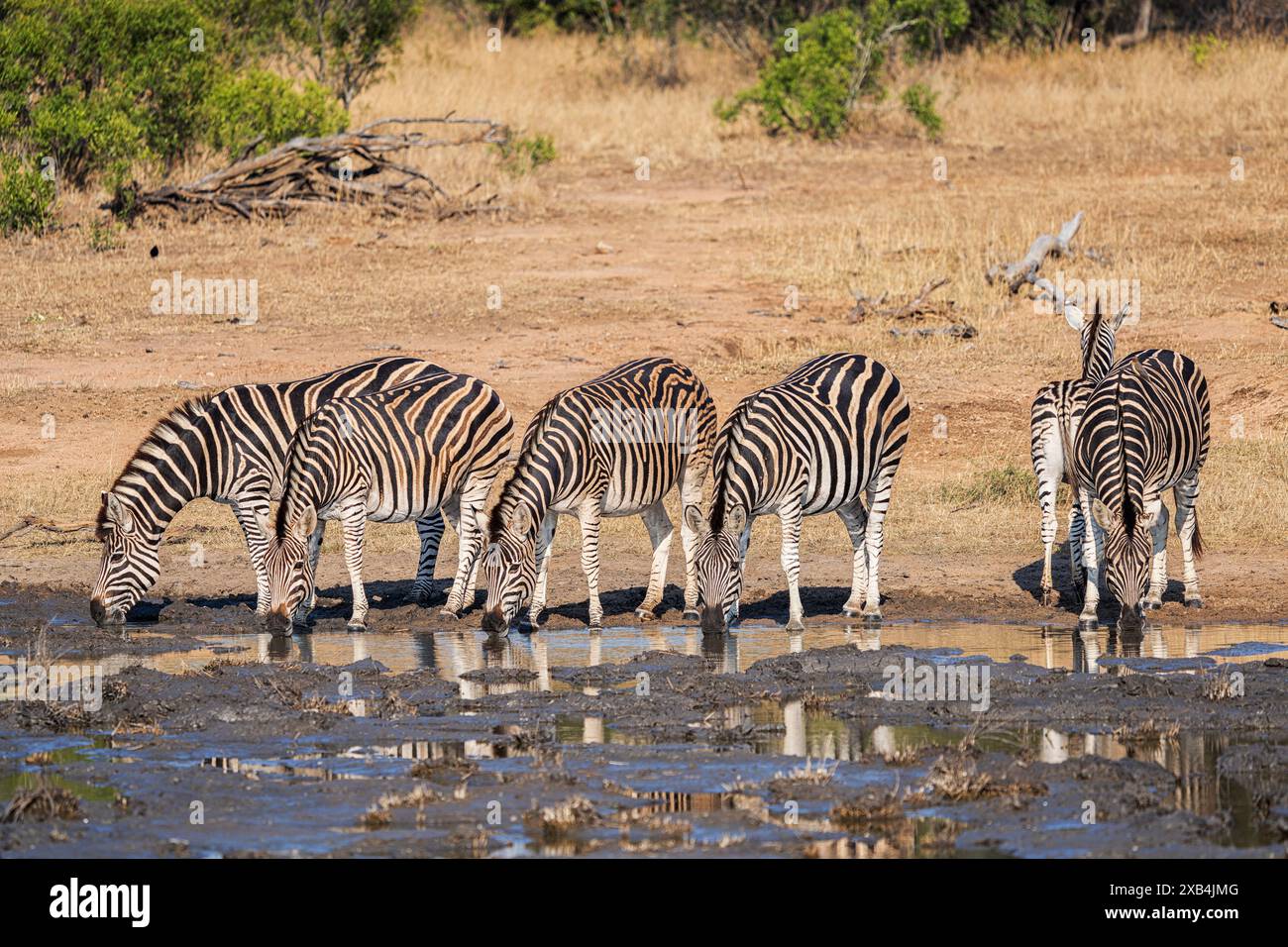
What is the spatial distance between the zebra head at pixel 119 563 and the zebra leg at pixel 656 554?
342 centimetres

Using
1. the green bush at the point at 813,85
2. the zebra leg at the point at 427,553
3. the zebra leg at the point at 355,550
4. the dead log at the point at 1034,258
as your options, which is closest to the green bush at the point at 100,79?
the green bush at the point at 813,85

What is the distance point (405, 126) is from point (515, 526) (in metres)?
19.4

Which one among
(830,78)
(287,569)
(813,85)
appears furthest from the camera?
(813,85)

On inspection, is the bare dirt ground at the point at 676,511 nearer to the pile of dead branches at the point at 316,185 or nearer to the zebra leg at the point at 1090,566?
the zebra leg at the point at 1090,566

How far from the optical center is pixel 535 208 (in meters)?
26.8

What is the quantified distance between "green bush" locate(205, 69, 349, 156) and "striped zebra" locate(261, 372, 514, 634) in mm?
13915

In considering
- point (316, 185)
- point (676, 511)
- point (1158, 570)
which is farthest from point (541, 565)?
point (316, 185)

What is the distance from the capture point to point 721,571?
1232 centimetres

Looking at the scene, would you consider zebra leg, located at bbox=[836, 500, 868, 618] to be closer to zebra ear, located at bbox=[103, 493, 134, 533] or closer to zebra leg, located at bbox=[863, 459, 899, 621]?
zebra leg, located at bbox=[863, 459, 899, 621]

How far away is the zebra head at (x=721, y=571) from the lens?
12.3 meters

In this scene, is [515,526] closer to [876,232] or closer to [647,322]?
[647,322]

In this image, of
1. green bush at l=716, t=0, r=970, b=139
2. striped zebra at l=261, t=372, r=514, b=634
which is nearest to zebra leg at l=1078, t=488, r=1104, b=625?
striped zebra at l=261, t=372, r=514, b=634

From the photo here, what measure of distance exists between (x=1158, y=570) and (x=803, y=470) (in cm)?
272

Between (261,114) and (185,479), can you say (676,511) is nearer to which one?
(185,479)
